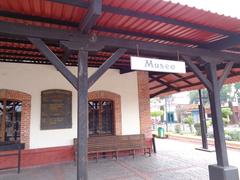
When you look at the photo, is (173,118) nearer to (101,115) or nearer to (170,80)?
(170,80)

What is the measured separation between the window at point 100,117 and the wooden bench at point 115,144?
562 mm

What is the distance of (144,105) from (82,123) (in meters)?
5.59

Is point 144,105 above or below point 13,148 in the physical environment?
above

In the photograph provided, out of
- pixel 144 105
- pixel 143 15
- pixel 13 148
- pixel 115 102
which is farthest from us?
pixel 144 105

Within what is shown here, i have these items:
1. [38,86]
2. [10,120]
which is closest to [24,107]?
[10,120]

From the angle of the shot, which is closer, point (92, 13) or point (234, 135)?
point (92, 13)

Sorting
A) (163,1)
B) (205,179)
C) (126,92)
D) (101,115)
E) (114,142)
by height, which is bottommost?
(205,179)

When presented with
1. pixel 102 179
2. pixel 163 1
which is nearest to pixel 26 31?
pixel 163 1

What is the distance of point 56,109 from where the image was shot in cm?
741

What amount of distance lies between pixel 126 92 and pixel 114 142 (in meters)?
2.08

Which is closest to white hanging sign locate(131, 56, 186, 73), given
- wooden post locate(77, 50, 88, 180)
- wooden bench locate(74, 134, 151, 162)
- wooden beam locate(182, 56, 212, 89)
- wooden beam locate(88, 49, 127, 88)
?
wooden beam locate(88, 49, 127, 88)

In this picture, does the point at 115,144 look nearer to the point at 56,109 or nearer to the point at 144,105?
the point at 144,105

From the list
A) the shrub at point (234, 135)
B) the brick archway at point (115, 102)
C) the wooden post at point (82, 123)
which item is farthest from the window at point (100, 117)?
the shrub at point (234, 135)

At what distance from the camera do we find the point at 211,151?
8.38 metres
